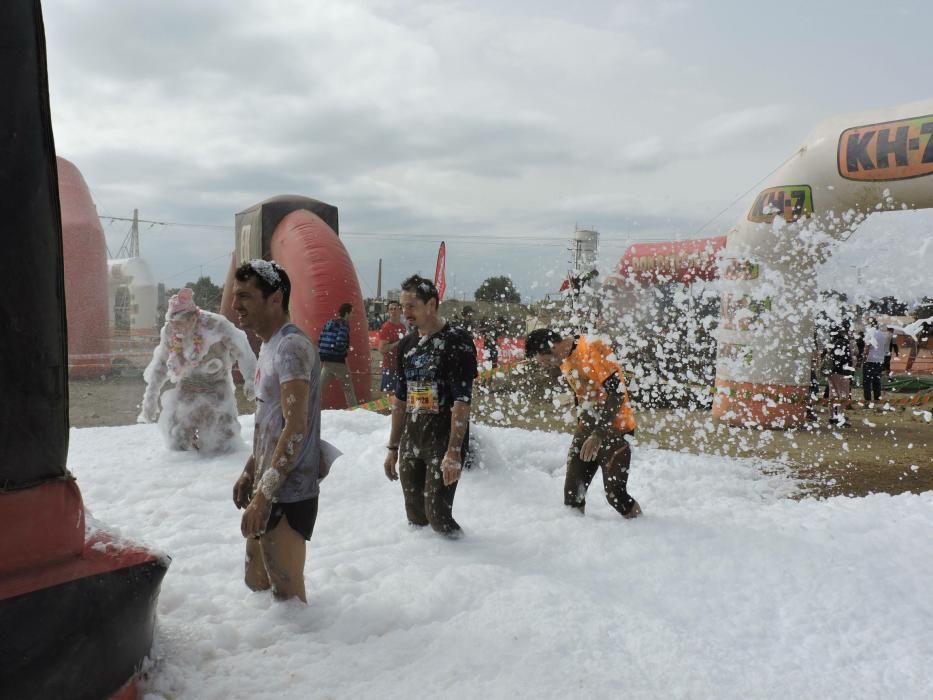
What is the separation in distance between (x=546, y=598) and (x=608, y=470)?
155cm

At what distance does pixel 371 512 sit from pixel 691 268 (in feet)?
29.3

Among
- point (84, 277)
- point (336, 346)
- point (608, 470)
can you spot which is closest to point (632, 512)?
point (608, 470)

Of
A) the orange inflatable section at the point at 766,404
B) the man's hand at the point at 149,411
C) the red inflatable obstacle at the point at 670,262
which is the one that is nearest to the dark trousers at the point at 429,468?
the man's hand at the point at 149,411

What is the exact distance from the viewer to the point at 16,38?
1759mm

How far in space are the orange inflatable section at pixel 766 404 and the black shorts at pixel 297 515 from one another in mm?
8008

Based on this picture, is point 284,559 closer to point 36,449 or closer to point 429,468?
point 36,449

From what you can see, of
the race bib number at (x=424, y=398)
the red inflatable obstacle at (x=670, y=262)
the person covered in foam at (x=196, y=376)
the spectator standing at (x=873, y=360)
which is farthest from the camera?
the spectator standing at (x=873, y=360)

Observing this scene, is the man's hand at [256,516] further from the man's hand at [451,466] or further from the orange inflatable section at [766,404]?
the orange inflatable section at [766,404]

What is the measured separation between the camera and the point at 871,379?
1307 centimetres

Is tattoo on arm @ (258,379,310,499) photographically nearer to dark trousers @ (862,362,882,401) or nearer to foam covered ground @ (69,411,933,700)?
foam covered ground @ (69,411,933,700)

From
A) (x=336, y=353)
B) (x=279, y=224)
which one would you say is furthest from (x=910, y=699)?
(x=279, y=224)

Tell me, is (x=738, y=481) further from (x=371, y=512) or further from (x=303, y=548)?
(x=303, y=548)

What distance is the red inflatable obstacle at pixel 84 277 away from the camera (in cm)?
1433

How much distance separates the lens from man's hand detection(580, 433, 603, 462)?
14.6ft
